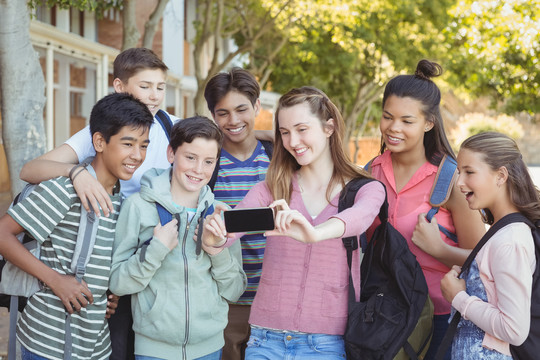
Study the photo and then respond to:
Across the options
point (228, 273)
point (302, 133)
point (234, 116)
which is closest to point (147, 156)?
point (234, 116)

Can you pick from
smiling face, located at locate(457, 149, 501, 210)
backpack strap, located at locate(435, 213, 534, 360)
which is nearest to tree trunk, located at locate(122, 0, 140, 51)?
smiling face, located at locate(457, 149, 501, 210)

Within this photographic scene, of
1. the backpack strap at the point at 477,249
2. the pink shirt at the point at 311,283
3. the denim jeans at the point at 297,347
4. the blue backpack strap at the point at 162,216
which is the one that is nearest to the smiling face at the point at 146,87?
the blue backpack strap at the point at 162,216

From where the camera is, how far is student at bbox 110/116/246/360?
9.51 ft

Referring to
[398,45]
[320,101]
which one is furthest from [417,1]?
[320,101]

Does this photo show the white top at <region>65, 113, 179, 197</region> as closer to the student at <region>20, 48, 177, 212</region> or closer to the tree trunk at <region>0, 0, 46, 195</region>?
the student at <region>20, 48, 177, 212</region>

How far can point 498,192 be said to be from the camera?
9.32ft

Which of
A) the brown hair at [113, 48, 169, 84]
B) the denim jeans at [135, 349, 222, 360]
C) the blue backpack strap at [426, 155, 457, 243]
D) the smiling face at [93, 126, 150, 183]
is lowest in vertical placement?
the denim jeans at [135, 349, 222, 360]

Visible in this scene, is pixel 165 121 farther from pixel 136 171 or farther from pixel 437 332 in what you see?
pixel 437 332

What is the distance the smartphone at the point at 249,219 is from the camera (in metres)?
2.57

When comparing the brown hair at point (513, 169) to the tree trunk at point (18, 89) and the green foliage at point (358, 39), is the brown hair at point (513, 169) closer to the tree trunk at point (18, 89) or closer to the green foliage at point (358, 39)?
the tree trunk at point (18, 89)

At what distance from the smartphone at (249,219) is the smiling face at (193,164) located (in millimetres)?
495

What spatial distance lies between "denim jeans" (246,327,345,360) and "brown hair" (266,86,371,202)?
62cm

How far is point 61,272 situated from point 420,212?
177 cm

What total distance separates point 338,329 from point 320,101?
1.04 m
